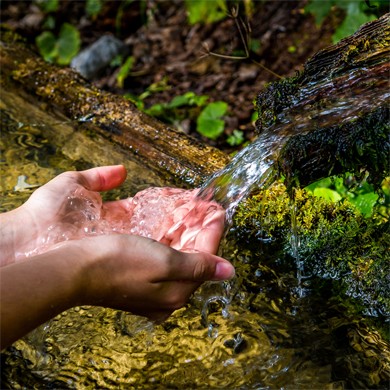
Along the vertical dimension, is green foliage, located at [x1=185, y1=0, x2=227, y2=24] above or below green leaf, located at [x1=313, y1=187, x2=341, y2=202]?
above

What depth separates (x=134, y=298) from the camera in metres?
1.90

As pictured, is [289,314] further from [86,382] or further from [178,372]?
[86,382]

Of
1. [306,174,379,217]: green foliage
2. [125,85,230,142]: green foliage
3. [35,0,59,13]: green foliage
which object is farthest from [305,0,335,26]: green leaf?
[35,0,59,13]: green foliage

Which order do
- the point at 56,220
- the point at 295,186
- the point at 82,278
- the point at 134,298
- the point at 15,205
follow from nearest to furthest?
the point at 82,278 → the point at 134,298 → the point at 295,186 → the point at 56,220 → the point at 15,205

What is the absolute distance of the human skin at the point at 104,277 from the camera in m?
1.64

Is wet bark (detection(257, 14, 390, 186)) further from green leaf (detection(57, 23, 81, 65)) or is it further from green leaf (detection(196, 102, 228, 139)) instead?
green leaf (detection(57, 23, 81, 65))

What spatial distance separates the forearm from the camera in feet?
5.26

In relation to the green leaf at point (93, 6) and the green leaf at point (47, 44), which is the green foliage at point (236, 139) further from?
the green leaf at point (93, 6)

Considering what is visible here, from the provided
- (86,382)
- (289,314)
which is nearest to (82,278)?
(86,382)

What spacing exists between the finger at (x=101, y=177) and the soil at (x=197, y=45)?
1.92m

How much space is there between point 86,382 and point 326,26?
4342mm

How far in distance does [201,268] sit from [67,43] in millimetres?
5065

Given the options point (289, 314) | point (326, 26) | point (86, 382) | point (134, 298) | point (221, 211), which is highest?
point (326, 26)

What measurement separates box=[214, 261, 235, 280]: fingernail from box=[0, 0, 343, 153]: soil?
248 centimetres
